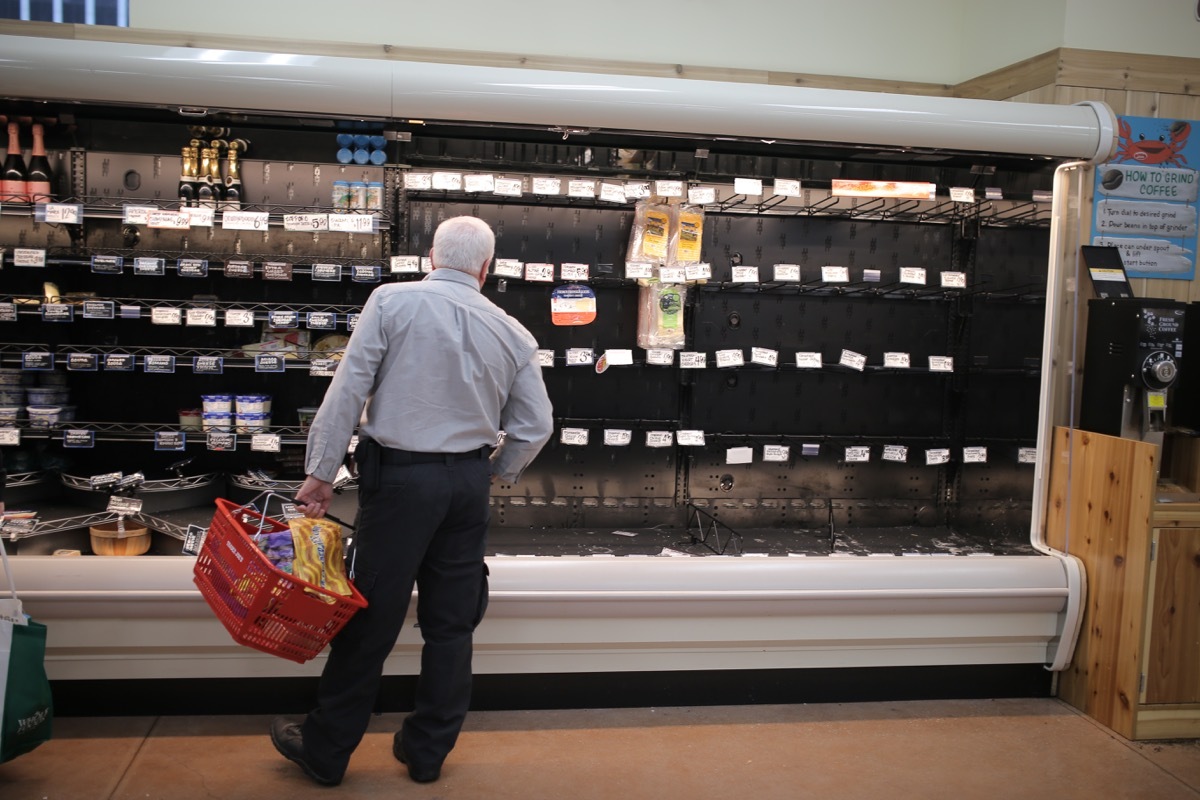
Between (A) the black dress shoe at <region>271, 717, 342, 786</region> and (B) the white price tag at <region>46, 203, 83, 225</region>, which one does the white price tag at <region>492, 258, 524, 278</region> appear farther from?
(A) the black dress shoe at <region>271, 717, 342, 786</region>

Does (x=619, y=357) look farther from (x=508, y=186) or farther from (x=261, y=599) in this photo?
(x=261, y=599)

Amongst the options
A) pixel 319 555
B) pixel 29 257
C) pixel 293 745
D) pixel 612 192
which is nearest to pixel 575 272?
pixel 612 192

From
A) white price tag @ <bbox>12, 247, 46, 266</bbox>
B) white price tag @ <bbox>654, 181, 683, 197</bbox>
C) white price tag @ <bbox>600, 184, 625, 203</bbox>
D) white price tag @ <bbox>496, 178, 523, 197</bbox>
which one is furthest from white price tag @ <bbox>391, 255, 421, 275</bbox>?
white price tag @ <bbox>12, 247, 46, 266</bbox>

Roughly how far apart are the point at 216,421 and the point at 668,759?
7.89ft

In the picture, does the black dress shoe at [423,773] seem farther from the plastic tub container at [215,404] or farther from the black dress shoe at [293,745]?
the plastic tub container at [215,404]

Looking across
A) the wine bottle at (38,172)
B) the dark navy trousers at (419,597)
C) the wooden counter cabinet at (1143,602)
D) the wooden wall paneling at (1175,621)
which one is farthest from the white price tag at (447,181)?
the wooden wall paneling at (1175,621)

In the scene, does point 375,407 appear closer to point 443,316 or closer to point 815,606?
point 443,316

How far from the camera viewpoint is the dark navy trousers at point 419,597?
104 inches

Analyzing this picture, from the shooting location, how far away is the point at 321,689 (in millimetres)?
2770

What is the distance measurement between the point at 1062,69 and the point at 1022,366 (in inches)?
56.8

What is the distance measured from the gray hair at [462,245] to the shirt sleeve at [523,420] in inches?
14.3

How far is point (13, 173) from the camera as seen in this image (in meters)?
3.92

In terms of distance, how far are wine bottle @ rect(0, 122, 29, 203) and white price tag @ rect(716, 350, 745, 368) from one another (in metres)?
3.16

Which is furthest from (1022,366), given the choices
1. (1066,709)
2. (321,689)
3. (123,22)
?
(123,22)
